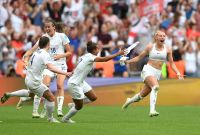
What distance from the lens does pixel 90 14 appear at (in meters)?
32.6

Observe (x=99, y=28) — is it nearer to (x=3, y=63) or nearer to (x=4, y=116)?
(x=3, y=63)

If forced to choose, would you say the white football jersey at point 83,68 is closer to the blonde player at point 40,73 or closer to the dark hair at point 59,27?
the blonde player at point 40,73

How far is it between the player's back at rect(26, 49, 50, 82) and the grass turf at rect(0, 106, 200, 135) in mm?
1107

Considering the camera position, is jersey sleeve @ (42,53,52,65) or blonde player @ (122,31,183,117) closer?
jersey sleeve @ (42,53,52,65)

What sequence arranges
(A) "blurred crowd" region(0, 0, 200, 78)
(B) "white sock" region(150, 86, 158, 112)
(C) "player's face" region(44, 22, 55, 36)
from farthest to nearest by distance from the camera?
(A) "blurred crowd" region(0, 0, 200, 78), (C) "player's face" region(44, 22, 55, 36), (B) "white sock" region(150, 86, 158, 112)

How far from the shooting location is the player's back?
19.0 metres

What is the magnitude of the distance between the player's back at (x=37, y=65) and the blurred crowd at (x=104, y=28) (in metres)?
9.73

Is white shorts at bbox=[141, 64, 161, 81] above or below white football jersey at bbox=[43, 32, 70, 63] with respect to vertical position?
below

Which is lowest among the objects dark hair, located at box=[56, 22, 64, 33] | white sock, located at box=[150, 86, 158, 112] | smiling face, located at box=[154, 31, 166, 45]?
white sock, located at box=[150, 86, 158, 112]

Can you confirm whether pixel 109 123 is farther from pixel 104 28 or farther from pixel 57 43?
pixel 104 28

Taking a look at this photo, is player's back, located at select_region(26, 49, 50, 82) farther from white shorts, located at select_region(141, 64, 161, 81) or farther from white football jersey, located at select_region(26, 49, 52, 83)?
white shorts, located at select_region(141, 64, 161, 81)

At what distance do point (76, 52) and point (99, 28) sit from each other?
6.29ft

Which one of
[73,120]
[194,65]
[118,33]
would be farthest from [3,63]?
[73,120]

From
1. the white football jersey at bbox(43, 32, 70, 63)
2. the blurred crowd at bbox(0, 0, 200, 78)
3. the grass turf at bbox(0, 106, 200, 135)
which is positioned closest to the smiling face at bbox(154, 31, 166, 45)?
the grass turf at bbox(0, 106, 200, 135)
